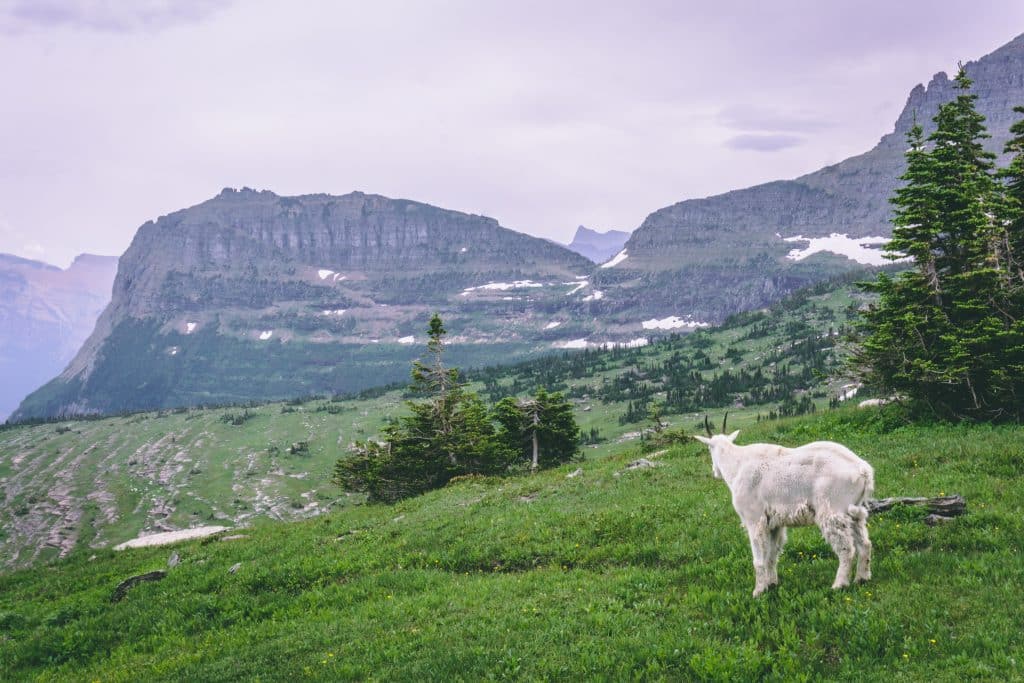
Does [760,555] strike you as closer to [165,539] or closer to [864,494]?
[864,494]

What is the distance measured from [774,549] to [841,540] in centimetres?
140

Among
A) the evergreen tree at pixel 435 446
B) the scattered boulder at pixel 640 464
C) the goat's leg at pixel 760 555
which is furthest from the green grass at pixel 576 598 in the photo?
the evergreen tree at pixel 435 446

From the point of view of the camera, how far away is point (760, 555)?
1188 centimetres

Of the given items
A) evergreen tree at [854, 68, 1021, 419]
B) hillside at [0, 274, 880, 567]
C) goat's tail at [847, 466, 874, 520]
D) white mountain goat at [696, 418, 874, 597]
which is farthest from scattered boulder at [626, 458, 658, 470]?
hillside at [0, 274, 880, 567]

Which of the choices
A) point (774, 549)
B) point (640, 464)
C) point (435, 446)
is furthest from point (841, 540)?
point (435, 446)

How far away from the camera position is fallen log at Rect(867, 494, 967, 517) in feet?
46.1

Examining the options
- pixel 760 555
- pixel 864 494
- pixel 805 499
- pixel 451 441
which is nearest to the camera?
pixel 864 494

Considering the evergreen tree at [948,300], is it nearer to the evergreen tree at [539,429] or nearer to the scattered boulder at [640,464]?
the scattered boulder at [640,464]

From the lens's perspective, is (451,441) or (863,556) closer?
(863,556)

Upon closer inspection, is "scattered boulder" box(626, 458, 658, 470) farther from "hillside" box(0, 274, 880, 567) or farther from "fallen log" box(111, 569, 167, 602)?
"hillside" box(0, 274, 880, 567)

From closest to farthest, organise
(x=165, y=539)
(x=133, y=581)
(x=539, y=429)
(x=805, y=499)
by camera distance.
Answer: (x=805, y=499) < (x=133, y=581) < (x=165, y=539) < (x=539, y=429)

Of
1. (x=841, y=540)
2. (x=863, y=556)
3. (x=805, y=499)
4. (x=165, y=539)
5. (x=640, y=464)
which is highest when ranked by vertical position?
(x=805, y=499)

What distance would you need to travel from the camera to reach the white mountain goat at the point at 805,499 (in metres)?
10.9

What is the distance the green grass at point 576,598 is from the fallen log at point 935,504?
0.48 meters
